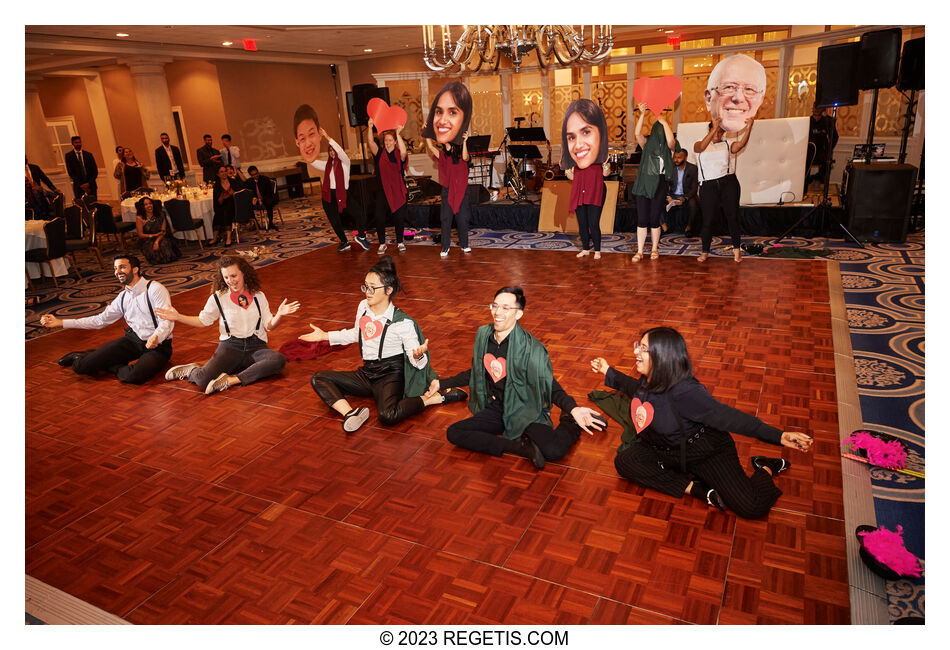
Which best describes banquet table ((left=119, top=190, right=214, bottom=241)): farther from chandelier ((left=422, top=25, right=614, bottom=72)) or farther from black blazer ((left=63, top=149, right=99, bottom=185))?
chandelier ((left=422, top=25, right=614, bottom=72))

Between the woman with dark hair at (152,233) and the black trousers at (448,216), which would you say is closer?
the black trousers at (448,216)

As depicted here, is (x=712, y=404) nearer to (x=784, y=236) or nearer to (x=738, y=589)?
(x=738, y=589)

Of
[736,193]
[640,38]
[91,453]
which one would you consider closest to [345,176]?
[736,193]

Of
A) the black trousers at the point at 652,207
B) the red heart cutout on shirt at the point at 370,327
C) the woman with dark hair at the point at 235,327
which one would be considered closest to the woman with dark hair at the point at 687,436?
the red heart cutout on shirt at the point at 370,327

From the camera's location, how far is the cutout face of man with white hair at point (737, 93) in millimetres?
6289

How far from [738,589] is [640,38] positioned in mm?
14187

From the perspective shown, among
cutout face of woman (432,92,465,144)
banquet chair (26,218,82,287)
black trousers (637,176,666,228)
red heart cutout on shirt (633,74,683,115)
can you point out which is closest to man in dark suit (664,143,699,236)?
black trousers (637,176,666,228)

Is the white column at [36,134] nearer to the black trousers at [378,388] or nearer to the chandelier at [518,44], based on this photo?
the chandelier at [518,44]

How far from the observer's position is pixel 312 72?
1605 cm

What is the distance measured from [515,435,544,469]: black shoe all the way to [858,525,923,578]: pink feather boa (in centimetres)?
135

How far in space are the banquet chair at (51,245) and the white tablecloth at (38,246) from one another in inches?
3.6

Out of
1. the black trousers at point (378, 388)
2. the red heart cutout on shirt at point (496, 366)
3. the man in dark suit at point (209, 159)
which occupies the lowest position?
the black trousers at point (378, 388)

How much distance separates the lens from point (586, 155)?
6742 mm

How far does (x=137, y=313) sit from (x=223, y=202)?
5.07 metres
